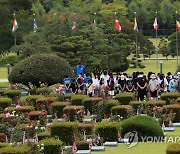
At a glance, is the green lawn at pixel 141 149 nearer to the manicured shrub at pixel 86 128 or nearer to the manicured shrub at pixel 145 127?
the manicured shrub at pixel 145 127

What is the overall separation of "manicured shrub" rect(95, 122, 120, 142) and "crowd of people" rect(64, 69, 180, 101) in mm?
8911

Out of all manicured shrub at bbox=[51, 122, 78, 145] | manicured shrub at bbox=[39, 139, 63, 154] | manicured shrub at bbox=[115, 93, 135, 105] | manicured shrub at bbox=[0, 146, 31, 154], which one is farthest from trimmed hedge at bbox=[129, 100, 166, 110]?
manicured shrub at bbox=[0, 146, 31, 154]

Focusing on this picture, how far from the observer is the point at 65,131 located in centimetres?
1792

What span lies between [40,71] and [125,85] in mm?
5703

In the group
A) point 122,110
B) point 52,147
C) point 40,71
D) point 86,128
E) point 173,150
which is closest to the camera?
point 173,150

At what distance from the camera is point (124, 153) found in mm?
15828

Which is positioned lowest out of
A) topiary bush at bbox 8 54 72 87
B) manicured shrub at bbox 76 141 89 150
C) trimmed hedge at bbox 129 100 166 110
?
manicured shrub at bbox 76 141 89 150

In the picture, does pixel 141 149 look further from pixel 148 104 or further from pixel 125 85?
pixel 125 85

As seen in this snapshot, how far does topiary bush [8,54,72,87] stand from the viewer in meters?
32.6

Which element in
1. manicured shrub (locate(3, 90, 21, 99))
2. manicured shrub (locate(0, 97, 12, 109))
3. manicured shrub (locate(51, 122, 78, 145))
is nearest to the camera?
manicured shrub (locate(51, 122, 78, 145))

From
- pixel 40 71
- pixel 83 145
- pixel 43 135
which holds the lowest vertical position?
pixel 83 145

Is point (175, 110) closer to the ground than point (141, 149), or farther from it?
farther from it

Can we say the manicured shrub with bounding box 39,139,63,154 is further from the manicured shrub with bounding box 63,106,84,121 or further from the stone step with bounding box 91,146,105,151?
the manicured shrub with bounding box 63,106,84,121

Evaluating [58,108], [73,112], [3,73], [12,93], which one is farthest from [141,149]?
[3,73]
